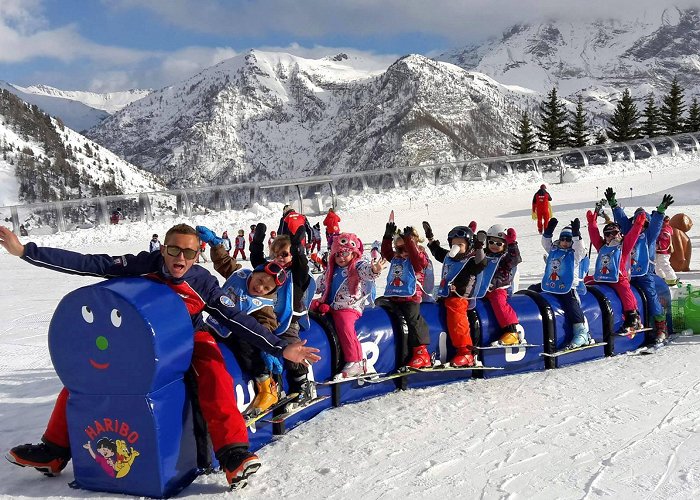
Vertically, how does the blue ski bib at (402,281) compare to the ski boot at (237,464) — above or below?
above

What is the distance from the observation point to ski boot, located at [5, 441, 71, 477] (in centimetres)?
398

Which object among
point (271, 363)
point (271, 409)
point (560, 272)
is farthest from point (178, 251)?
point (560, 272)

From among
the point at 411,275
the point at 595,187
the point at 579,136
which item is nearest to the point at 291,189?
the point at 595,187

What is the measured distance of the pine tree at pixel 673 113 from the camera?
51500 millimetres

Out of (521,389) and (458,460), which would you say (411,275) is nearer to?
(521,389)

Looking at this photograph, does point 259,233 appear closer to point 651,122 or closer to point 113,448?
point 113,448

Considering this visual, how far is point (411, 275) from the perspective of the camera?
5883mm

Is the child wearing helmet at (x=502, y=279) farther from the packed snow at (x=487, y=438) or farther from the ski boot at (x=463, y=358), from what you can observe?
the packed snow at (x=487, y=438)

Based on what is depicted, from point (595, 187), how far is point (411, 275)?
72.8ft

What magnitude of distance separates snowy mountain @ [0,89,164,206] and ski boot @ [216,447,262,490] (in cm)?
11282

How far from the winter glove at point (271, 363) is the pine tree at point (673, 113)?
177 feet

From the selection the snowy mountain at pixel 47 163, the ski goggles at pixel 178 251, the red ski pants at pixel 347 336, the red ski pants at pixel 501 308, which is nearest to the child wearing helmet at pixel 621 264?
the red ski pants at pixel 501 308

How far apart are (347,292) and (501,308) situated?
61.4 inches

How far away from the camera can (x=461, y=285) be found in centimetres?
597
